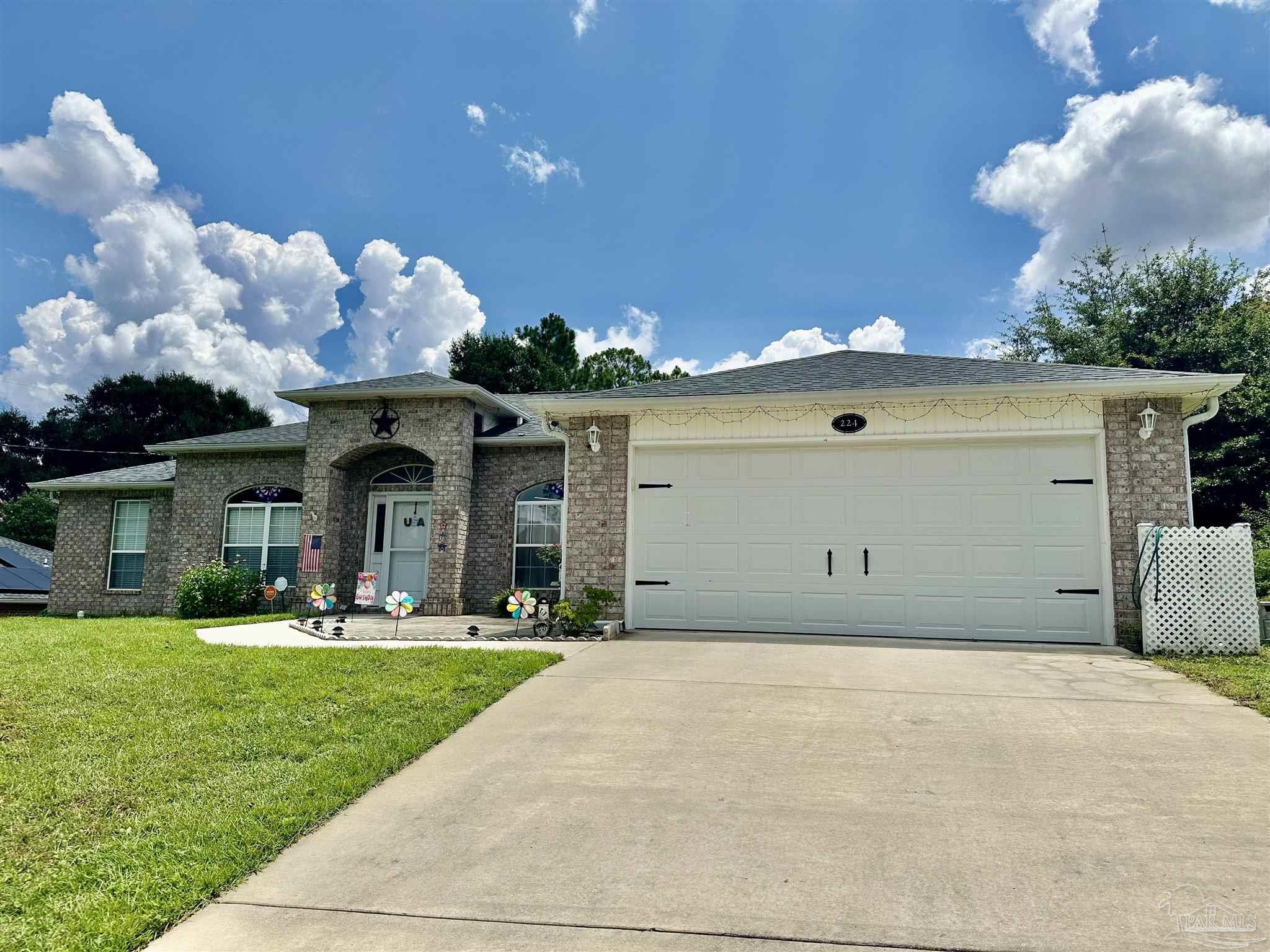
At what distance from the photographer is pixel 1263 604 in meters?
9.02

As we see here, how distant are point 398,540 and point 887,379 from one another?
9.59 m

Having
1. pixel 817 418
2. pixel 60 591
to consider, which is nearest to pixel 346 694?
pixel 817 418

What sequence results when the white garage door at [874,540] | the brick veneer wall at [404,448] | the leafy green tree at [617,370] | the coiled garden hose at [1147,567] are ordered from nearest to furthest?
the coiled garden hose at [1147,567]
the white garage door at [874,540]
the brick veneer wall at [404,448]
the leafy green tree at [617,370]

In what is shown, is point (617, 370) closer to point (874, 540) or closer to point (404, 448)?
point (404, 448)

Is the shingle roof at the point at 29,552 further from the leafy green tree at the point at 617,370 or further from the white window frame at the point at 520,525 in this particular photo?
the leafy green tree at the point at 617,370

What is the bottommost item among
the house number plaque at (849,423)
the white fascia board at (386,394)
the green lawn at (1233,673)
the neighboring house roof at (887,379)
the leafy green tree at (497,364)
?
the green lawn at (1233,673)

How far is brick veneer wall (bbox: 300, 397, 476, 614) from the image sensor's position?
43.0 ft

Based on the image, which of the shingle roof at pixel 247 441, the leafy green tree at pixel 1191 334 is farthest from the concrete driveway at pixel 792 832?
the leafy green tree at pixel 1191 334

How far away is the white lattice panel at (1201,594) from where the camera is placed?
25.7 ft

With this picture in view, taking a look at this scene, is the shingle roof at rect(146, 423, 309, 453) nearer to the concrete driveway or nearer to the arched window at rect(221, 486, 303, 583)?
the arched window at rect(221, 486, 303, 583)

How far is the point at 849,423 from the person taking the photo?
9398 mm

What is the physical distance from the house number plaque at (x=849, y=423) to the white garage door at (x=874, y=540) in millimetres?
242

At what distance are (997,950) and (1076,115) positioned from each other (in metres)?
16.2

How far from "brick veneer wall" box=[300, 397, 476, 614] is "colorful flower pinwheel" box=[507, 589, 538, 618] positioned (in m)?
3.80
